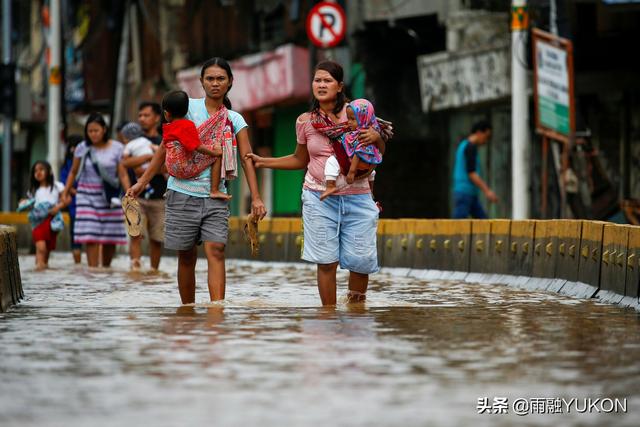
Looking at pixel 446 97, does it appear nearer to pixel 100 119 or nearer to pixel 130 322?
pixel 100 119

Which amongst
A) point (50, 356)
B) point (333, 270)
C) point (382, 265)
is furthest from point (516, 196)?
point (50, 356)

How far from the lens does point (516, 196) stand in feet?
71.4

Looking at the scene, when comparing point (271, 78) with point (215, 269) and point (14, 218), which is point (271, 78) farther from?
point (215, 269)

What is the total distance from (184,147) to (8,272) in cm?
152

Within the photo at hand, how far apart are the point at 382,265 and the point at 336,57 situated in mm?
13941

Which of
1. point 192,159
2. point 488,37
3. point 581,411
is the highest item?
point 488,37

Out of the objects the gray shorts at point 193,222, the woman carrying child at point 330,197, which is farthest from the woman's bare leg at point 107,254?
the woman carrying child at point 330,197

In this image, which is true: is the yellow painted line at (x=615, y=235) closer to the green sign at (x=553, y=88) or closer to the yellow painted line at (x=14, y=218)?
the green sign at (x=553, y=88)

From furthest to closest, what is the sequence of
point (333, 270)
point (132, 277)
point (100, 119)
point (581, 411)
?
point (100, 119) < point (132, 277) < point (333, 270) < point (581, 411)

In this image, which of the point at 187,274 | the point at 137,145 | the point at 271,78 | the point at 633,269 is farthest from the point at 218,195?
the point at 271,78

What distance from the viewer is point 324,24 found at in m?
29.5

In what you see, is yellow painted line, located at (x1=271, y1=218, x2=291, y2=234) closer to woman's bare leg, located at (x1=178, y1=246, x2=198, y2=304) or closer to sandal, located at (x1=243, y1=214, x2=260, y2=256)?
woman's bare leg, located at (x1=178, y1=246, x2=198, y2=304)

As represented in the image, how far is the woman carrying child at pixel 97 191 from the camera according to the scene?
61.6 feet
